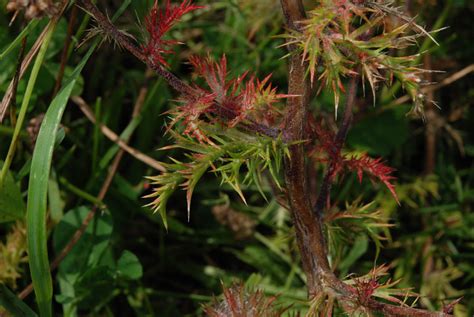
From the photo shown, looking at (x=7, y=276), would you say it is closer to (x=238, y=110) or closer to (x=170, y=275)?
(x=170, y=275)

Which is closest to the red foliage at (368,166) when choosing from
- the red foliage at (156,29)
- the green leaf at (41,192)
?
the red foliage at (156,29)

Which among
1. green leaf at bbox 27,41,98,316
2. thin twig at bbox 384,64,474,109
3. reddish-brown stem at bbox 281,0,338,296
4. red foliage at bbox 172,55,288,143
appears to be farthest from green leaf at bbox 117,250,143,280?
thin twig at bbox 384,64,474,109

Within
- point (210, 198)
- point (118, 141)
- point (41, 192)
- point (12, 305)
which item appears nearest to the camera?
point (41, 192)

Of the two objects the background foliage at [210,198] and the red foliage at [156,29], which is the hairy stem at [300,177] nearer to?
the red foliage at [156,29]

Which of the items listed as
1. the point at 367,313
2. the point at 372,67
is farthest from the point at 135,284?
the point at 372,67

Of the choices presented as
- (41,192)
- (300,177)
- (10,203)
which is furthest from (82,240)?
(300,177)

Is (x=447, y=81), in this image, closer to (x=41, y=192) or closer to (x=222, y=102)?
(x=222, y=102)
